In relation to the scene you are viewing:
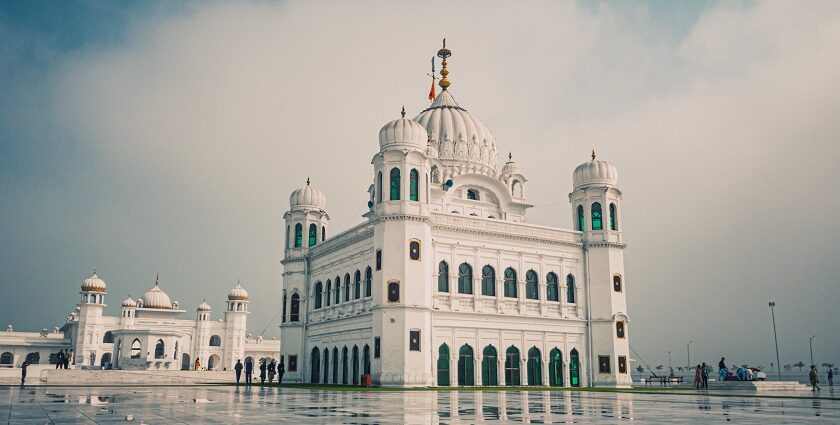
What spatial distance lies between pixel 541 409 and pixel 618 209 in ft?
88.1

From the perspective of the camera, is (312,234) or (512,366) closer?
(512,366)

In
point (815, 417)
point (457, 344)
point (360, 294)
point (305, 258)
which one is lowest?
point (815, 417)

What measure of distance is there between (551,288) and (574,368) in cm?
423

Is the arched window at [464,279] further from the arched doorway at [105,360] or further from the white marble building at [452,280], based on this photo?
the arched doorway at [105,360]

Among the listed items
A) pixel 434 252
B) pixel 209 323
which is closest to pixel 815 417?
pixel 434 252

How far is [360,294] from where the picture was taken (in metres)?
36.8

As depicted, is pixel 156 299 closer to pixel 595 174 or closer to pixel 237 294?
pixel 237 294

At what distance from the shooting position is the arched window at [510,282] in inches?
1474

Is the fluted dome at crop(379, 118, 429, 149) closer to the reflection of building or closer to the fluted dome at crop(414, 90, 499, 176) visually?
the fluted dome at crop(414, 90, 499, 176)

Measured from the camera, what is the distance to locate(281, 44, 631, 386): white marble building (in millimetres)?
33562

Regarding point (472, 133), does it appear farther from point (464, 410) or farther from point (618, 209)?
point (464, 410)

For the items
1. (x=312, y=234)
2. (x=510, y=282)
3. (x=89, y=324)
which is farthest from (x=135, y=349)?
(x=510, y=282)

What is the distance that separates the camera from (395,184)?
34625 mm

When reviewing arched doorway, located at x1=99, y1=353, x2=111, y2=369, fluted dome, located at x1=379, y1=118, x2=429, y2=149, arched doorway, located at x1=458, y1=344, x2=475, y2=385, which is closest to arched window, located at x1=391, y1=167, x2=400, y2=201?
fluted dome, located at x1=379, y1=118, x2=429, y2=149
